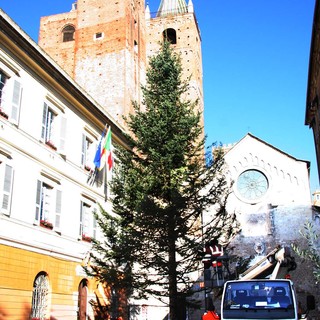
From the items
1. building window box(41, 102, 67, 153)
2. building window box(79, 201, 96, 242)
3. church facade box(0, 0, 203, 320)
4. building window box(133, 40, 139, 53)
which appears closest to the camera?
church facade box(0, 0, 203, 320)

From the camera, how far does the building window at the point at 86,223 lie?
16641 millimetres

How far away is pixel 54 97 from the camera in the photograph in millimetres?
16016

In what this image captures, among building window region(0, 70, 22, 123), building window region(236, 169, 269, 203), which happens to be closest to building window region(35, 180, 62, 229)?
building window region(0, 70, 22, 123)

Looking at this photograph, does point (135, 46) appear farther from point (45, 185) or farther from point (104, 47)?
point (45, 185)

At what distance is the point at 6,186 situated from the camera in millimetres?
12398

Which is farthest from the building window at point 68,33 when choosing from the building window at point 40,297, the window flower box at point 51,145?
the building window at point 40,297

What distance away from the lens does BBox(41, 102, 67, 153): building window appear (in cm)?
1520

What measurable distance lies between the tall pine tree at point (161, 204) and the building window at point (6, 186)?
3.50 meters

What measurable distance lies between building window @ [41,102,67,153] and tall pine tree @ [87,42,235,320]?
224cm

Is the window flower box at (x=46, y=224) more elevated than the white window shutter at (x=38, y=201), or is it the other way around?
the white window shutter at (x=38, y=201)

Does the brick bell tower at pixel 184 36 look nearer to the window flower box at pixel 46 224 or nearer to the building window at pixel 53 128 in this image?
the building window at pixel 53 128

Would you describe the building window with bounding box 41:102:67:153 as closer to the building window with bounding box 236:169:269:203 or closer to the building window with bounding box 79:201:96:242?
the building window with bounding box 79:201:96:242

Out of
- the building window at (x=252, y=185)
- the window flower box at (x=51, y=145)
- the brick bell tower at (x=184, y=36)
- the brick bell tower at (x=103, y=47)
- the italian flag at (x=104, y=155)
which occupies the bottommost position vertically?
the window flower box at (x=51, y=145)

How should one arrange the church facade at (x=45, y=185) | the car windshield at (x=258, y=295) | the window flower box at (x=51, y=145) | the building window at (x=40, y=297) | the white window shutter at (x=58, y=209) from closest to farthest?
the car windshield at (x=258, y=295)
the church facade at (x=45, y=185)
the building window at (x=40, y=297)
the white window shutter at (x=58, y=209)
the window flower box at (x=51, y=145)
